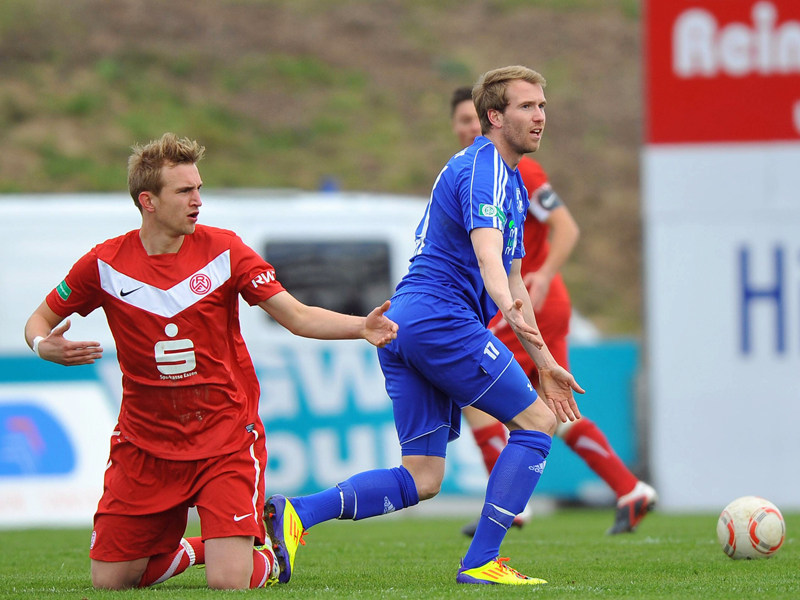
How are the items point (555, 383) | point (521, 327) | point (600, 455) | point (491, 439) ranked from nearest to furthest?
point (521, 327)
point (555, 383)
point (491, 439)
point (600, 455)

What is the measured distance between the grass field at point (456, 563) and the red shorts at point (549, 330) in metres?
1.04

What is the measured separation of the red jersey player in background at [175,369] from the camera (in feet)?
17.0

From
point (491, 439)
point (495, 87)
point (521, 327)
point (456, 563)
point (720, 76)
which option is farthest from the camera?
point (720, 76)

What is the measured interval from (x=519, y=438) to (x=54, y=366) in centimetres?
640

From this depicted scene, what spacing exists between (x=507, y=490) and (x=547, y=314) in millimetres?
2378

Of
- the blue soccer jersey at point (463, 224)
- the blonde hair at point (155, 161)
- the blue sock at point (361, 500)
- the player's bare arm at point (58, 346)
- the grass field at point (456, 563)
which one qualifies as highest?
the blonde hair at point (155, 161)

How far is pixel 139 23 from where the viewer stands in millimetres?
30562

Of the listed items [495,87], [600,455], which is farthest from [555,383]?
[600,455]

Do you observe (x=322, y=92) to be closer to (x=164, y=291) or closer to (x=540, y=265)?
(x=540, y=265)

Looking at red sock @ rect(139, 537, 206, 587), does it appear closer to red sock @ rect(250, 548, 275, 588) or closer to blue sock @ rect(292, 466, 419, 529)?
red sock @ rect(250, 548, 275, 588)

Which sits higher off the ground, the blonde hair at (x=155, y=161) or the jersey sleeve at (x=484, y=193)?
the blonde hair at (x=155, y=161)

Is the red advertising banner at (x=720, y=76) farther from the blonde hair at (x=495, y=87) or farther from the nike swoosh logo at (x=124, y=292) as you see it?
the nike swoosh logo at (x=124, y=292)

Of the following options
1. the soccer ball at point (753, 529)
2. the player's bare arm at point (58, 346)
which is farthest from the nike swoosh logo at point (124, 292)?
the soccer ball at point (753, 529)

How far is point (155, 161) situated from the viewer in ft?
17.1
